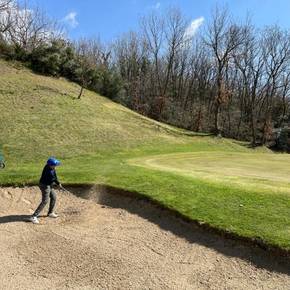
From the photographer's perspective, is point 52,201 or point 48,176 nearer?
point 48,176

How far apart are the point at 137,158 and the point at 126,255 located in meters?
16.2

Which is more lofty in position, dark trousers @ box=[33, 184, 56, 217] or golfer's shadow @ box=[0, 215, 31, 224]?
dark trousers @ box=[33, 184, 56, 217]

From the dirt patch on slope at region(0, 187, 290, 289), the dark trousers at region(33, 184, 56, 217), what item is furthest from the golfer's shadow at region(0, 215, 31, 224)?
the dark trousers at region(33, 184, 56, 217)

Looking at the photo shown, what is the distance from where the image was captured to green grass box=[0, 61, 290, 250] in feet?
42.8

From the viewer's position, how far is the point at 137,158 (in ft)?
89.5

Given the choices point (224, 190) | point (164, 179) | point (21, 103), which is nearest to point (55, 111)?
point (21, 103)

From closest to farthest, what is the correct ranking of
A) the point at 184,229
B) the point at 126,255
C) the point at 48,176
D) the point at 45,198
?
the point at 126,255, the point at 184,229, the point at 45,198, the point at 48,176

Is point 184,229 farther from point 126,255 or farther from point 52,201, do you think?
point 52,201

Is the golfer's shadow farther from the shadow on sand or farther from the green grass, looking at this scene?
the green grass

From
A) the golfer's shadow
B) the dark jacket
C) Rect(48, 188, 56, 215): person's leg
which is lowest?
the golfer's shadow

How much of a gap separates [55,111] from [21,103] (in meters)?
2.85

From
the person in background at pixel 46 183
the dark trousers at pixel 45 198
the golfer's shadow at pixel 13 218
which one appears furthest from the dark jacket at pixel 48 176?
the golfer's shadow at pixel 13 218

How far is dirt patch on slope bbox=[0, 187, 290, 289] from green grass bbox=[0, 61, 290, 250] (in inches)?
23.2

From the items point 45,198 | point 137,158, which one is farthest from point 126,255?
point 137,158
